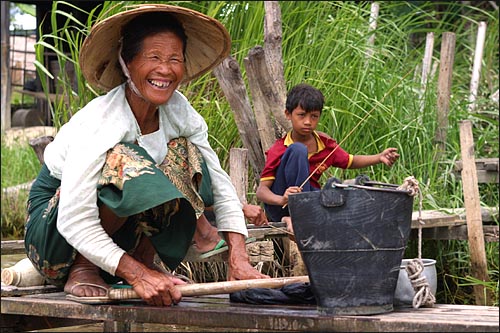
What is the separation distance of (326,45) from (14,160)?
5072 millimetres

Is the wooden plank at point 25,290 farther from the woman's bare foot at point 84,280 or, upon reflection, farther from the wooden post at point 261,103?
the wooden post at point 261,103

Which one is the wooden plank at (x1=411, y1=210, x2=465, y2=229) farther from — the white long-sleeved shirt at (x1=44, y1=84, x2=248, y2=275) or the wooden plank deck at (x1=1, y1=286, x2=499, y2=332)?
the wooden plank deck at (x1=1, y1=286, x2=499, y2=332)

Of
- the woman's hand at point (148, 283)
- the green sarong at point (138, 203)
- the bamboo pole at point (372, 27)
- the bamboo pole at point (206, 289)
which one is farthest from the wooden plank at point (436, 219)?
the woman's hand at point (148, 283)

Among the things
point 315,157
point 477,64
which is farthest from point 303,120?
point 477,64

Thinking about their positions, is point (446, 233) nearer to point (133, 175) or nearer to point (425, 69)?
point (425, 69)

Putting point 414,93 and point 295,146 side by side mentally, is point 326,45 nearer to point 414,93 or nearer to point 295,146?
point 414,93

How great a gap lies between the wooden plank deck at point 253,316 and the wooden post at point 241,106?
1.73 m

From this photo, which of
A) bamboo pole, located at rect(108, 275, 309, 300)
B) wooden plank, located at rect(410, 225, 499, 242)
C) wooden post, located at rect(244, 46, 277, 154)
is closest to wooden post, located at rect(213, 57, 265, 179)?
wooden post, located at rect(244, 46, 277, 154)

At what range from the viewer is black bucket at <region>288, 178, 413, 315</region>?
2.32 metres

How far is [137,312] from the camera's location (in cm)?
260

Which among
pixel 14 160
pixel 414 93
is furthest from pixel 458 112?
pixel 14 160

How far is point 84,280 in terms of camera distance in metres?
2.81

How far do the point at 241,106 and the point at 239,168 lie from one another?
0.34 metres

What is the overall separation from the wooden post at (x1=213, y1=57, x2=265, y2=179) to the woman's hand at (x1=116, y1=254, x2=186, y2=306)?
193cm
